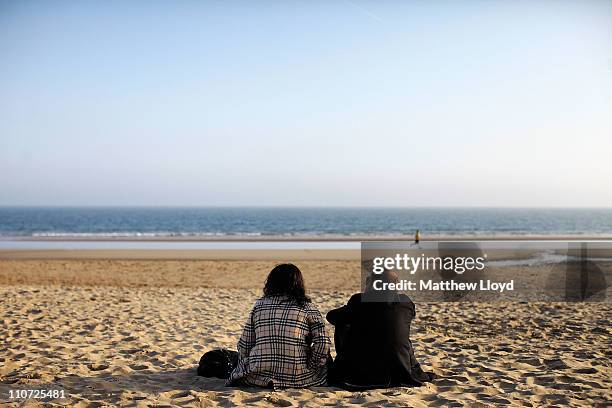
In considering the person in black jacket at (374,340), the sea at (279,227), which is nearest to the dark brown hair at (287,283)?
the person in black jacket at (374,340)

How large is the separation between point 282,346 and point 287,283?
Result: 51 centimetres

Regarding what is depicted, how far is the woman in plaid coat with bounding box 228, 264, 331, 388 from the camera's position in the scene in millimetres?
4461

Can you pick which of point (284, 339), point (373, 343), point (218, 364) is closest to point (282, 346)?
point (284, 339)

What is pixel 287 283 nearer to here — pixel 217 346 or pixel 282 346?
pixel 282 346

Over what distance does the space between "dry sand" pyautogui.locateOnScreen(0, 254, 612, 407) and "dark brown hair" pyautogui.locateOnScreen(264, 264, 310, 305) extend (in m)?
0.80

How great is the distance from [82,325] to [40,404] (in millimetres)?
3454

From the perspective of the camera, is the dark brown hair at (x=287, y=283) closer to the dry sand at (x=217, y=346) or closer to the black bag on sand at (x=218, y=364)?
the dry sand at (x=217, y=346)

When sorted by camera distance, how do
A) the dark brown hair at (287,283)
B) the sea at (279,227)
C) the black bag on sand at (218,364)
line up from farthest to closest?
1. the sea at (279,227)
2. the black bag on sand at (218,364)
3. the dark brown hair at (287,283)

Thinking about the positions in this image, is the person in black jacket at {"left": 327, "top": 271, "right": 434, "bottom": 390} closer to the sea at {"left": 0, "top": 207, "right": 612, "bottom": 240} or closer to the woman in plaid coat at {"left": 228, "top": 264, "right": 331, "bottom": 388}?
the woman in plaid coat at {"left": 228, "top": 264, "right": 331, "bottom": 388}

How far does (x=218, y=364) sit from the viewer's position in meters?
5.19

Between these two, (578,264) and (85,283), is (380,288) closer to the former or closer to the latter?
(85,283)

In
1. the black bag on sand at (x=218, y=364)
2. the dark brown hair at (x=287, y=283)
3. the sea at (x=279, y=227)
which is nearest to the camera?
the dark brown hair at (x=287, y=283)

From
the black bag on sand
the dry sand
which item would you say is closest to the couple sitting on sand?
the dry sand

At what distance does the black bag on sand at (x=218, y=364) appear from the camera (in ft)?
16.8
